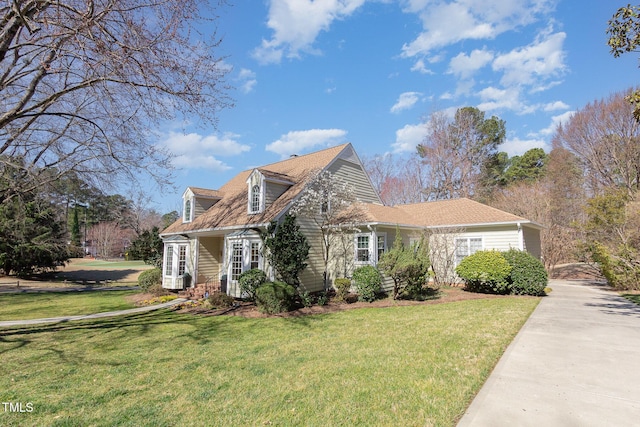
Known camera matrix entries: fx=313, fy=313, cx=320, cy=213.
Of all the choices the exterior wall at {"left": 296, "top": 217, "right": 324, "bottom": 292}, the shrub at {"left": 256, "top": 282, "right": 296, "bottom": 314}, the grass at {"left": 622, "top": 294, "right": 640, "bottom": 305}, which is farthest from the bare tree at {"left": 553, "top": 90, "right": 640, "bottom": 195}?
the shrub at {"left": 256, "top": 282, "right": 296, "bottom": 314}

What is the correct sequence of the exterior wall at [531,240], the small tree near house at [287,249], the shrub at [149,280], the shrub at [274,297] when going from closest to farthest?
1. the shrub at [274,297]
2. the small tree near house at [287,249]
3. the exterior wall at [531,240]
4. the shrub at [149,280]

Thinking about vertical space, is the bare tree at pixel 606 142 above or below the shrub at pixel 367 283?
above

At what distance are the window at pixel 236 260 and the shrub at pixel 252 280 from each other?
1.55 metres

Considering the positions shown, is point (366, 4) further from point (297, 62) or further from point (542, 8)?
point (542, 8)

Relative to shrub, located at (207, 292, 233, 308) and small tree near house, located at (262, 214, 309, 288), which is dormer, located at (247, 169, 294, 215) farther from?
shrub, located at (207, 292, 233, 308)

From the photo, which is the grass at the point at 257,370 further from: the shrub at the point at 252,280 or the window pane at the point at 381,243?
the window pane at the point at 381,243

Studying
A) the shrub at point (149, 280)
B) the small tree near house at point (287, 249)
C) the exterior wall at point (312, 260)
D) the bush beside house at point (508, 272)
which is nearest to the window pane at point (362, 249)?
the exterior wall at point (312, 260)

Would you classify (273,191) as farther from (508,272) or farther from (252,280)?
(508,272)

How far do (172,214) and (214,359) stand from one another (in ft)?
225

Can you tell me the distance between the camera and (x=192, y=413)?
13.1 ft

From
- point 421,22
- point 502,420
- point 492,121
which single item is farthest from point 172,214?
point 502,420

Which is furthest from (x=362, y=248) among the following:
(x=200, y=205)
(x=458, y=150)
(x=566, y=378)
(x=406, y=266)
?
(x=458, y=150)

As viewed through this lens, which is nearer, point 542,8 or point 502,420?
point 502,420

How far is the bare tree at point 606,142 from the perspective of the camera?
71.5ft
